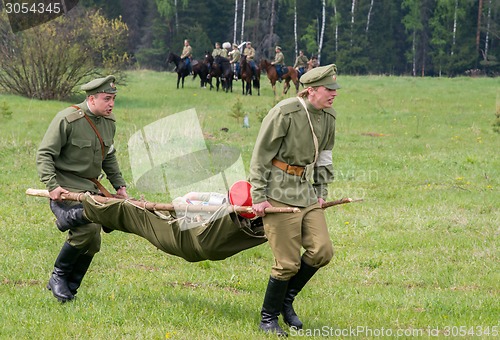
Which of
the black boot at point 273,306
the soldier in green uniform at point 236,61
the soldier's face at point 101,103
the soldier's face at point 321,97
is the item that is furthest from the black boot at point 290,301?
the soldier in green uniform at point 236,61

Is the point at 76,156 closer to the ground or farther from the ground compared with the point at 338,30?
farther from the ground

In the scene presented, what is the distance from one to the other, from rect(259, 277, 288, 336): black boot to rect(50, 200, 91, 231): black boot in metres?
1.54

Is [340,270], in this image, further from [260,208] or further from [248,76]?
[248,76]

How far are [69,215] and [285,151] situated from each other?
1788 mm

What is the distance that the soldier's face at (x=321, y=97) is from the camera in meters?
5.76

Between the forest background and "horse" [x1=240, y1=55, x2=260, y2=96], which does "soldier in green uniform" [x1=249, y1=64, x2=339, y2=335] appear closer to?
"horse" [x1=240, y1=55, x2=260, y2=96]

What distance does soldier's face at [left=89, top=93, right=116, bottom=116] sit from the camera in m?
6.36

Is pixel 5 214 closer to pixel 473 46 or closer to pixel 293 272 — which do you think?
pixel 293 272

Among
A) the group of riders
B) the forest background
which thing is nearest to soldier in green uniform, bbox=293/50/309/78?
the group of riders

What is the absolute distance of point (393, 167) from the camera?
14.7 m

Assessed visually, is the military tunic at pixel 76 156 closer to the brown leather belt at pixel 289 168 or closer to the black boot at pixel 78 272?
the black boot at pixel 78 272

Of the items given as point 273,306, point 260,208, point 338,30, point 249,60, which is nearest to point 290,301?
point 273,306

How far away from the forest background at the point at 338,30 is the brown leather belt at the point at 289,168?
179 feet

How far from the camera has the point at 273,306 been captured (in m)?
5.77
